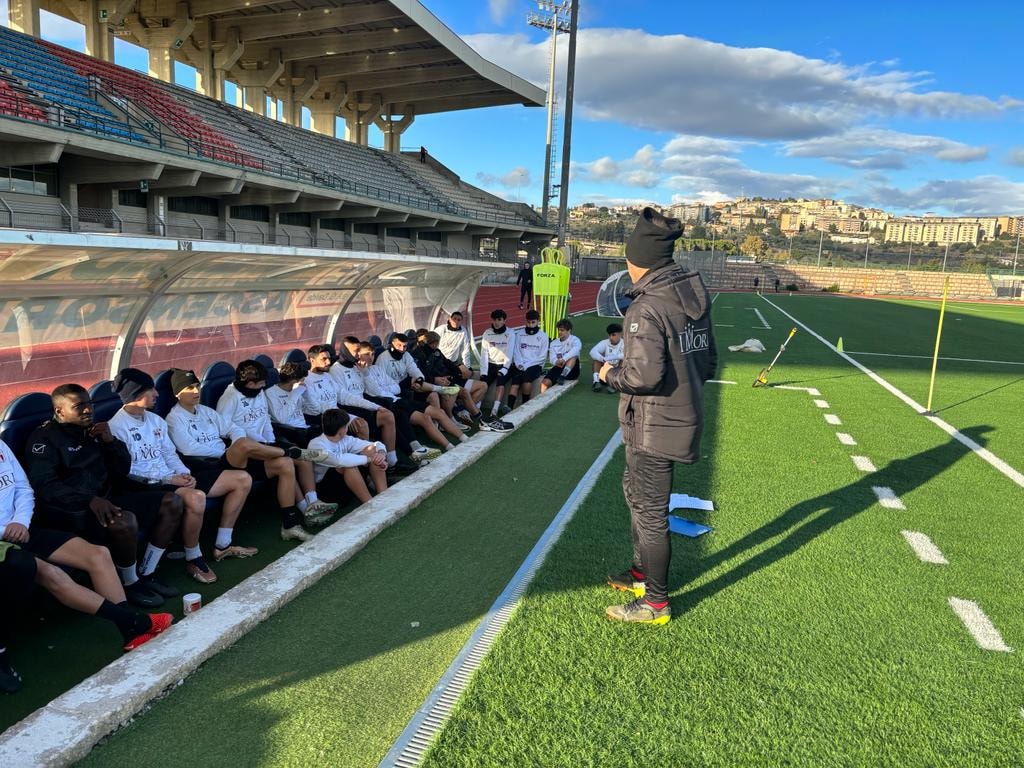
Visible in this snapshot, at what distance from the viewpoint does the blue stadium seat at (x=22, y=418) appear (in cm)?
355

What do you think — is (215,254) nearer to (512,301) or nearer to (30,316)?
(30,316)

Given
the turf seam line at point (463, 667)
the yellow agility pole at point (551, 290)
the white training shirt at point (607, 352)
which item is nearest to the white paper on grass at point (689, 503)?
the turf seam line at point (463, 667)

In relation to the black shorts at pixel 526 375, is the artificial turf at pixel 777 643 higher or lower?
lower

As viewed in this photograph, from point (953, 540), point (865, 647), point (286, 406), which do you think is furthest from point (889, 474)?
point (286, 406)

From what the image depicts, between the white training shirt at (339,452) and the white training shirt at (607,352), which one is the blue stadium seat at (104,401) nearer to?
the white training shirt at (339,452)

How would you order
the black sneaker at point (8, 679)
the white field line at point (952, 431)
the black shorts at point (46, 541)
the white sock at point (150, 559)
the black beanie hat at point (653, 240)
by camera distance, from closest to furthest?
the black sneaker at point (8, 679) → the black shorts at point (46, 541) → the black beanie hat at point (653, 240) → the white sock at point (150, 559) → the white field line at point (952, 431)

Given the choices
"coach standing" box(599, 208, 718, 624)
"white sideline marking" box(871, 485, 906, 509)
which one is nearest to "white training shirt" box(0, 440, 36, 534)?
"coach standing" box(599, 208, 718, 624)

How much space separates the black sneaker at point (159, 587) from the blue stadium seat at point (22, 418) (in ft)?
2.99

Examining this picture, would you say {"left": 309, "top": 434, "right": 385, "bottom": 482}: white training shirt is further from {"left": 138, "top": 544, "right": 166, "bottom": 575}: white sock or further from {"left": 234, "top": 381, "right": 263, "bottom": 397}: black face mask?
{"left": 138, "top": 544, "right": 166, "bottom": 575}: white sock

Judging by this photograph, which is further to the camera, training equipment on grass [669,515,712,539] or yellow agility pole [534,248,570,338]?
yellow agility pole [534,248,570,338]

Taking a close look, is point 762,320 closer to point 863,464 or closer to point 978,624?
point 863,464

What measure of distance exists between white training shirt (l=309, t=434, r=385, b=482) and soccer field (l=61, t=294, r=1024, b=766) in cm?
66

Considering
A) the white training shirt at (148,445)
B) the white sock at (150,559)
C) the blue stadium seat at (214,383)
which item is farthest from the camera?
the blue stadium seat at (214,383)

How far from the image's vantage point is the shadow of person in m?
4.02
